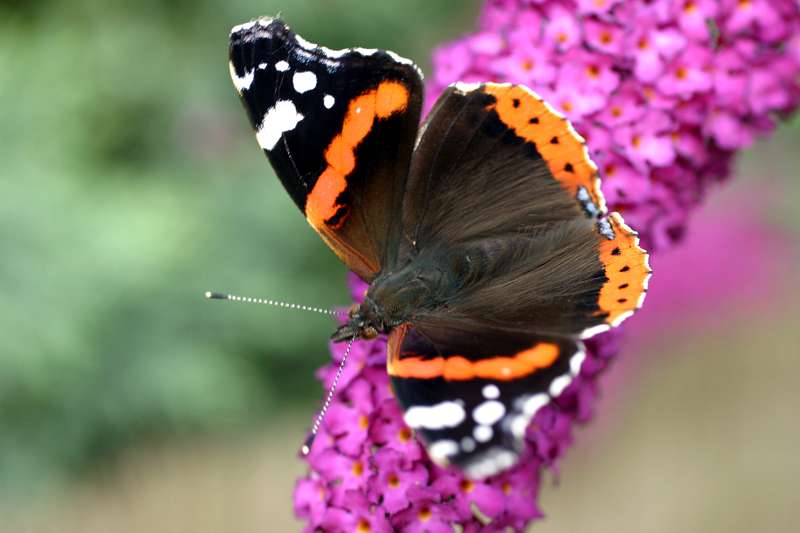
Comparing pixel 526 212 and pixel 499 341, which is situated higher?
pixel 526 212

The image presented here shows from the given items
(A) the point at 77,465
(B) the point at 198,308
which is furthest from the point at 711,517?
(A) the point at 77,465

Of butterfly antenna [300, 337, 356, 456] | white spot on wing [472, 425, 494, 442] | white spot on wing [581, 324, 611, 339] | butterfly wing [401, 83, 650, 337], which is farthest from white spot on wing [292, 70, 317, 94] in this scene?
white spot on wing [472, 425, 494, 442]

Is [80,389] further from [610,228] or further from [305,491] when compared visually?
[610,228]

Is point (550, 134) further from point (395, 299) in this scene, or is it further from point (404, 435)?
point (404, 435)

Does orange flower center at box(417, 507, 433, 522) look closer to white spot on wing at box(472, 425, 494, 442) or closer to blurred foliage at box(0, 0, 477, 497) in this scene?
white spot on wing at box(472, 425, 494, 442)

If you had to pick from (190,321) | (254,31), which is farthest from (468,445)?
(190,321)

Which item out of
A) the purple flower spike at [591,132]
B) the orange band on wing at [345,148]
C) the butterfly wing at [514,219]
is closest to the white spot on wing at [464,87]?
the butterfly wing at [514,219]

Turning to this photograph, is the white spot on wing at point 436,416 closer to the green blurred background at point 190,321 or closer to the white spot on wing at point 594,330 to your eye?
the white spot on wing at point 594,330
